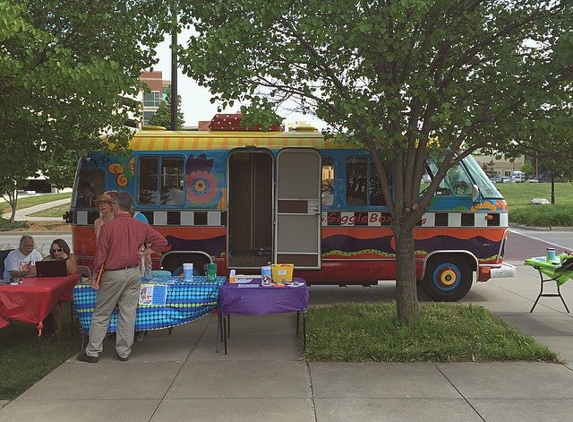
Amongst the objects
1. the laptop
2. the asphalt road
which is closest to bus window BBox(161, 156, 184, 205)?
the laptop

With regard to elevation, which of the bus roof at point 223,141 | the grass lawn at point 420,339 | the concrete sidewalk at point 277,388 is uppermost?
the bus roof at point 223,141

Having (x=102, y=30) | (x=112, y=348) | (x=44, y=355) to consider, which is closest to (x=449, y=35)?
(x=102, y=30)

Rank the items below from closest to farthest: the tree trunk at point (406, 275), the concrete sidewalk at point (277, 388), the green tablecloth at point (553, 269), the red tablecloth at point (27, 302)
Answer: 1. the concrete sidewalk at point (277, 388)
2. the red tablecloth at point (27, 302)
3. the tree trunk at point (406, 275)
4. the green tablecloth at point (553, 269)

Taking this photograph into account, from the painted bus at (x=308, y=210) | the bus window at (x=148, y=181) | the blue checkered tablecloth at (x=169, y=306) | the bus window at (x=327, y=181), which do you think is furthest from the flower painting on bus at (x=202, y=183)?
the blue checkered tablecloth at (x=169, y=306)

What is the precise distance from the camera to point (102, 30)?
7594mm

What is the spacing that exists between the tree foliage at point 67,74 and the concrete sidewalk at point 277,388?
2939 millimetres

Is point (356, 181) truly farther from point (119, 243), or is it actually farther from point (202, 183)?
point (119, 243)

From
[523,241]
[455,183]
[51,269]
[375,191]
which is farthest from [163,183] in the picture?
[523,241]

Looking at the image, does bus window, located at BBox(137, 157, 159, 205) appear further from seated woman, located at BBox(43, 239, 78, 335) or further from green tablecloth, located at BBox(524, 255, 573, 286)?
green tablecloth, located at BBox(524, 255, 573, 286)

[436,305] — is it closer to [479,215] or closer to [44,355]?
[479,215]

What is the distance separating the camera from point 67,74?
6.05m

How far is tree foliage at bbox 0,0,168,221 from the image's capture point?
6.19 metres

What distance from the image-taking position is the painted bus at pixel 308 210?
9461mm

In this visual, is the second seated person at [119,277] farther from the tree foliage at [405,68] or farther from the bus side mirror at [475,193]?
the bus side mirror at [475,193]
